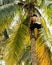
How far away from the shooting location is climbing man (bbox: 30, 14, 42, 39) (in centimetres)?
1566

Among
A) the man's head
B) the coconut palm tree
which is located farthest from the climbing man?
the coconut palm tree

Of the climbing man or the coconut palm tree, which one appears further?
the climbing man

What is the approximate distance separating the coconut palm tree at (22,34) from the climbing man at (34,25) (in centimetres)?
17

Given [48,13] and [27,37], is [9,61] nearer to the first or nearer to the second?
[27,37]

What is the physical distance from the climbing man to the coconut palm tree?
6.7 inches

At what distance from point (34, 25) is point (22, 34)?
2.14 ft

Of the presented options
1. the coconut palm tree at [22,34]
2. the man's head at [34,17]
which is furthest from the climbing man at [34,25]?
the coconut palm tree at [22,34]

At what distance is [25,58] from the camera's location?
2030cm

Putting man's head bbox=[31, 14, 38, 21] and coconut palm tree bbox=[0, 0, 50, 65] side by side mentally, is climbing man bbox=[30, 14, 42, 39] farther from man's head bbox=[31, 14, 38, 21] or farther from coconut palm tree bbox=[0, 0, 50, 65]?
coconut palm tree bbox=[0, 0, 50, 65]

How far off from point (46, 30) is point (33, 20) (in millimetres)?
681

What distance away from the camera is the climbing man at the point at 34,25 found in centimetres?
1566

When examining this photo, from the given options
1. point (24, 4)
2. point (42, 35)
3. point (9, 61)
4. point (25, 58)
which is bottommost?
point (25, 58)

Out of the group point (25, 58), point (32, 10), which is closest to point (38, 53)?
point (32, 10)

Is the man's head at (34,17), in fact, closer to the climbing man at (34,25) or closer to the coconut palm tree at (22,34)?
the climbing man at (34,25)
